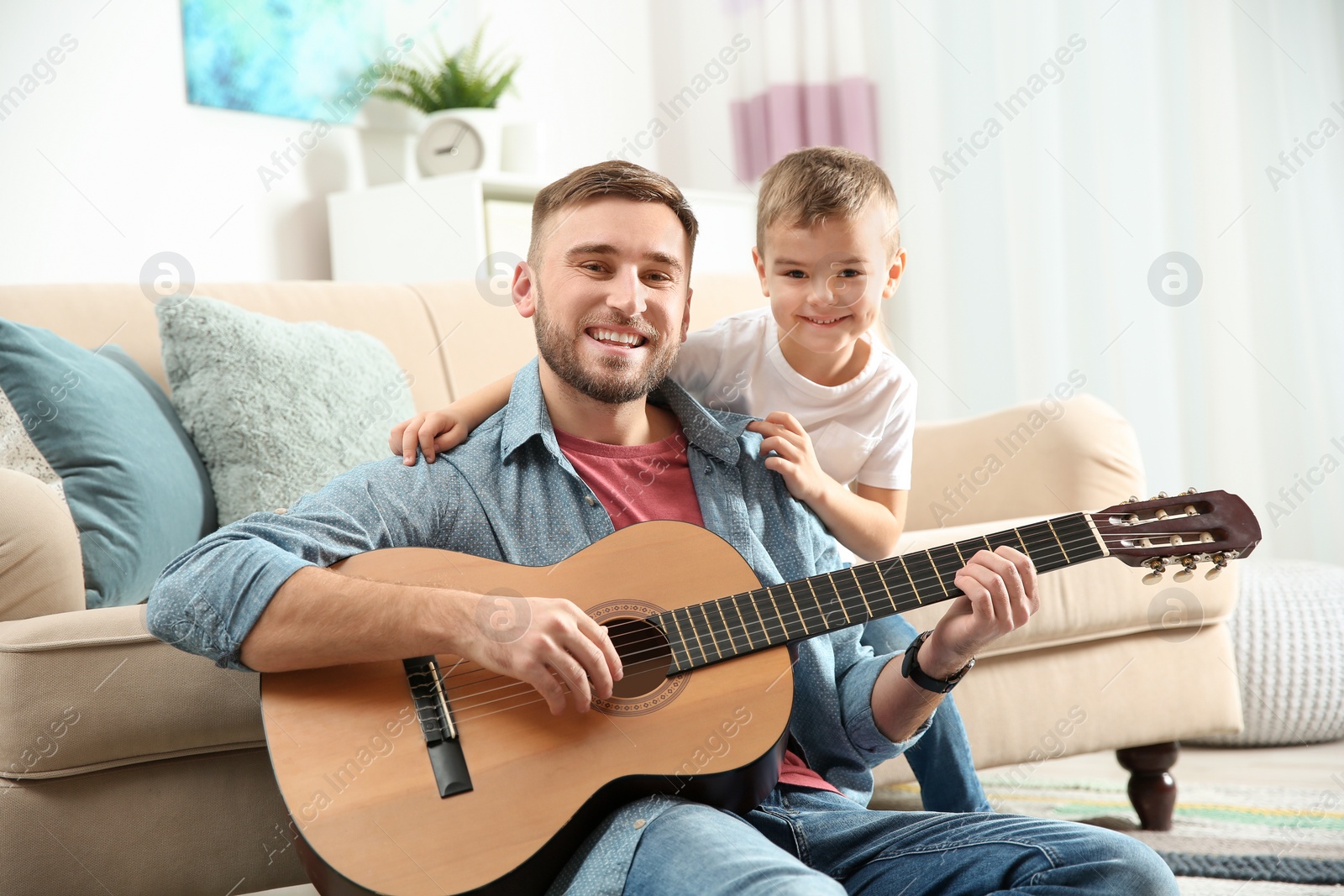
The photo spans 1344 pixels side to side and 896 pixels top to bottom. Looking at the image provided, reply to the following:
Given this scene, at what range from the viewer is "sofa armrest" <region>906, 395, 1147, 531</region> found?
2.09 m

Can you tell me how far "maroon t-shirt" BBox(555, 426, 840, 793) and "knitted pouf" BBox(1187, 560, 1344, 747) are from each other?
5.35 ft

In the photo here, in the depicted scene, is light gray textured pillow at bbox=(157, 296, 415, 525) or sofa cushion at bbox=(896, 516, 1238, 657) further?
sofa cushion at bbox=(896, 516, 1238, 657)

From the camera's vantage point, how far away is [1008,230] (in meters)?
3.40

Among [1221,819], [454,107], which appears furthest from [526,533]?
[454,107]

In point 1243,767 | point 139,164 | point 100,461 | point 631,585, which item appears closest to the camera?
point 631,585

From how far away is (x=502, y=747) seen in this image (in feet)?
3.32

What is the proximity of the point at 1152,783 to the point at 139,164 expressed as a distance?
2624mm

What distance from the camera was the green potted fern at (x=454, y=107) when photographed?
3098 mm

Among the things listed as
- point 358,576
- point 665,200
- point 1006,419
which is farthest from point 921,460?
point 358,576

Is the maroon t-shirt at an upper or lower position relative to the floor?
upper

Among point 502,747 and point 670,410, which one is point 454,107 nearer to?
point 670,410

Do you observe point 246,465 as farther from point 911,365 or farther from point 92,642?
point 911,365

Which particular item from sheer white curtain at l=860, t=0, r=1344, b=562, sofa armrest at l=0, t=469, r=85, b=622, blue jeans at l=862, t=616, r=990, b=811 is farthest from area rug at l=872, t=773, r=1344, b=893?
sofa armrest at l=0, t=469, r=85, b=622

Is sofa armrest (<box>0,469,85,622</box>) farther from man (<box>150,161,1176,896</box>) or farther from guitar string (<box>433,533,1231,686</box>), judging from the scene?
guitar string (<box>433,533,1231,686</box>)
